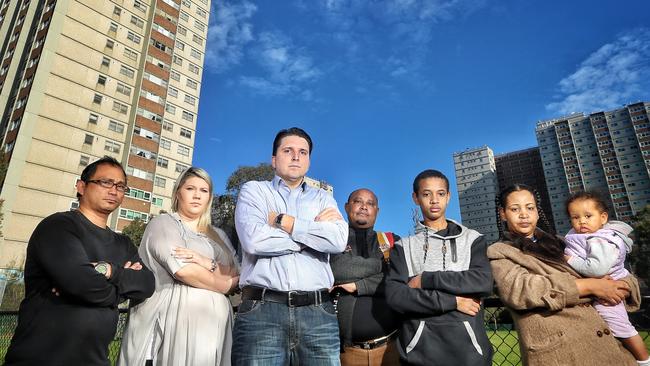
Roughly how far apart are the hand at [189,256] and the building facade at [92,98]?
37237mm

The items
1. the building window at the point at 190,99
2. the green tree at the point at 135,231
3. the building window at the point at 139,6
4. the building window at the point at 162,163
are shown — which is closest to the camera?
the green tree at the point at 135,231

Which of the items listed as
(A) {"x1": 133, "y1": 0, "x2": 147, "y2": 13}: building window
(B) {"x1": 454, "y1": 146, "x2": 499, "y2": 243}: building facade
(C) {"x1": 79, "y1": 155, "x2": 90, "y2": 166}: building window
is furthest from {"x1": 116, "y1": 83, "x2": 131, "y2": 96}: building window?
(B) {"x1": 454, "y1": 146, "x2": 499, "y2": 243}: building facade

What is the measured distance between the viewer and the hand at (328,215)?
2.87m

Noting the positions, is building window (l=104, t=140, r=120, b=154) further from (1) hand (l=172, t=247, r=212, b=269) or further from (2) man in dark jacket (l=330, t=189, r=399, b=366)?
(2) man in dark jacket (l=330, t=189, r=399, b=366)

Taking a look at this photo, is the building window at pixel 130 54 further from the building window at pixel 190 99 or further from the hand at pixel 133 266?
the hand at pixel 133 266

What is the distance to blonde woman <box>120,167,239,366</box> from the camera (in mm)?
2576

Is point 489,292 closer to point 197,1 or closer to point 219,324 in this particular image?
point 219,324

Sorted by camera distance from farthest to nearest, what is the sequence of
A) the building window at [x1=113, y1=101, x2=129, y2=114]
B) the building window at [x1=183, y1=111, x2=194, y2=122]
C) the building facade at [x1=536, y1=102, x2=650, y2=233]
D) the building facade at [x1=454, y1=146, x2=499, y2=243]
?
the building facade at [x1=454, y1=146, x2=499, y2=243], the building facade at [x1=536, y1=102, x2=650, y2=233], the building window at [x1=183, y1=111, x2=194, y2=122], the building window at [x1=113, y1=101, x2=129, y2=114]

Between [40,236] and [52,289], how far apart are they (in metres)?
0.38

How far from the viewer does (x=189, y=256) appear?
278 centimetres

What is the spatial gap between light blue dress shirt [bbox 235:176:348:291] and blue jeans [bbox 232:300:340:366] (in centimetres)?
16

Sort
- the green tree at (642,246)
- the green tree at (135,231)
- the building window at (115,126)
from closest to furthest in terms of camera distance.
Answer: the green tree at (135,231) < the green tree at (642,246) < the building window at (115,126)

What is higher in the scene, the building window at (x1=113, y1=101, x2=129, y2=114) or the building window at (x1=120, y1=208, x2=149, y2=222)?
the building window at (x1=113, y1=101, x2=129, y2=114)

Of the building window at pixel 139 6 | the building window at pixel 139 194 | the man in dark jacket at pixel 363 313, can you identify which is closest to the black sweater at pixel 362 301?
the man in dark jacket at pixel 363 313
